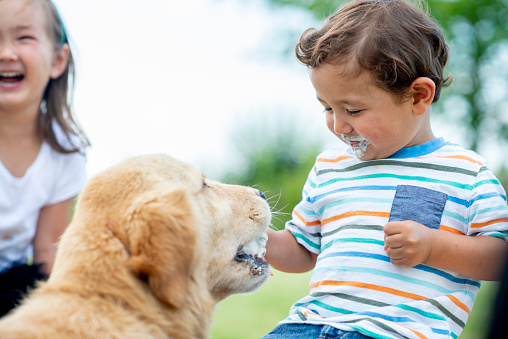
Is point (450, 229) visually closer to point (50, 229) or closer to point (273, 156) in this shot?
point (50, 229)

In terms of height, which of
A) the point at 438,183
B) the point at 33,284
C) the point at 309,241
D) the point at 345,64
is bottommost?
the point at 33,284

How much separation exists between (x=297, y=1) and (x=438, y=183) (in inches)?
704

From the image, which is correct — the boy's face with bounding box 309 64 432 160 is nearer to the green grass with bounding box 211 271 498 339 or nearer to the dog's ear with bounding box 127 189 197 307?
the dog's ear with bounding box 127 189 197 307

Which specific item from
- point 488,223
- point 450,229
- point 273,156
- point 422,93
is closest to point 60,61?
point 422,93

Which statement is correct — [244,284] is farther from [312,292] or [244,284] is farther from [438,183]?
[438,183]

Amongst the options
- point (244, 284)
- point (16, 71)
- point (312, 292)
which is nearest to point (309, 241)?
point (312, 292)

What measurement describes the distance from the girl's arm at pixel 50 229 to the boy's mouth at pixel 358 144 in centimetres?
226

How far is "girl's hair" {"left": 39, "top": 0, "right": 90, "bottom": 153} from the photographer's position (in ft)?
12.4

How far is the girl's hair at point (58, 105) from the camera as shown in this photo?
377 cm

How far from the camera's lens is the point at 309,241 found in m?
2.84

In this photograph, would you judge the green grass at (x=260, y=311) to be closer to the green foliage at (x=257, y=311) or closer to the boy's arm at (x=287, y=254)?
the green foliage at (x=257, y=311)

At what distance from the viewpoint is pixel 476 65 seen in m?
17.8

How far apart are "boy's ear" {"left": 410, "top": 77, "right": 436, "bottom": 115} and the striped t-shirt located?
0.20 meters

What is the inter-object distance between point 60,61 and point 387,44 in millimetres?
2598
